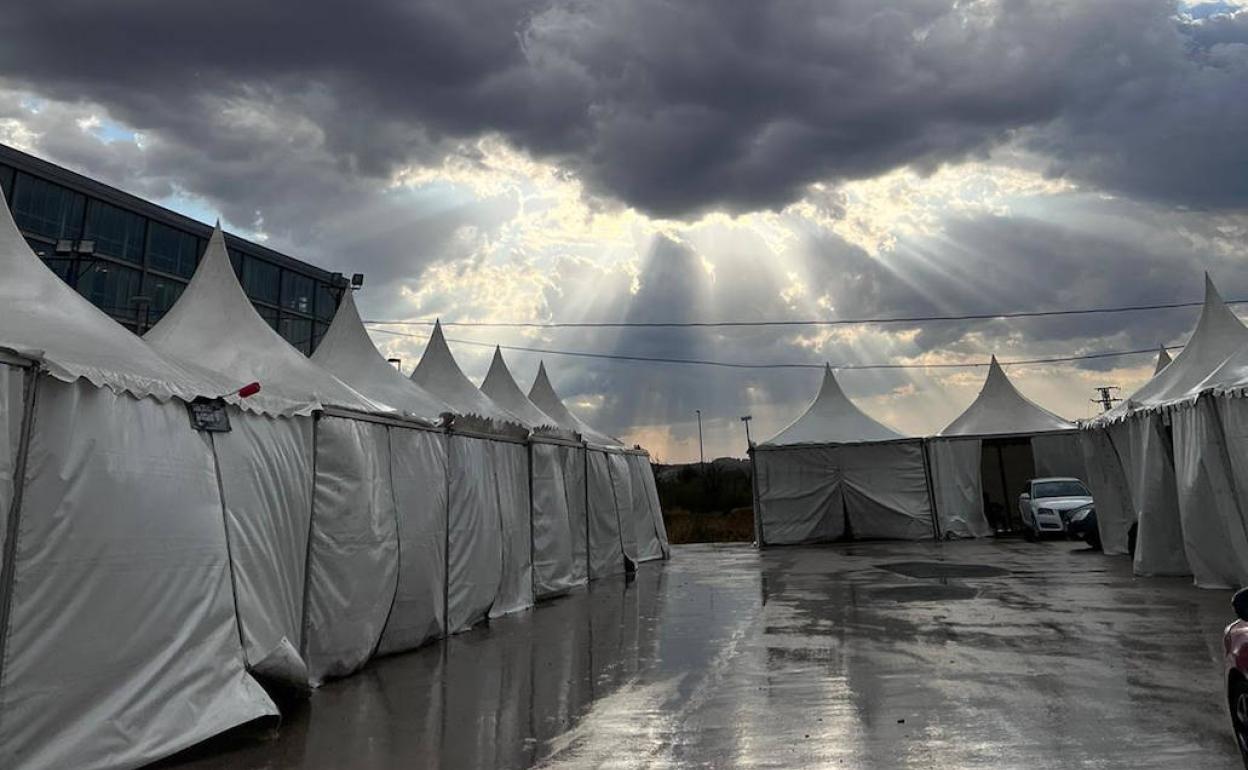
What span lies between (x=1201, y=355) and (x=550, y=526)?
1157 centimetres

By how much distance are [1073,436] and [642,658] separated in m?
21.5

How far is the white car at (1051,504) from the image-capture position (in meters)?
22.0

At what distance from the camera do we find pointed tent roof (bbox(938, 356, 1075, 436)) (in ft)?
81.5

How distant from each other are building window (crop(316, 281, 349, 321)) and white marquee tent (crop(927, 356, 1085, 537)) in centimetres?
3339

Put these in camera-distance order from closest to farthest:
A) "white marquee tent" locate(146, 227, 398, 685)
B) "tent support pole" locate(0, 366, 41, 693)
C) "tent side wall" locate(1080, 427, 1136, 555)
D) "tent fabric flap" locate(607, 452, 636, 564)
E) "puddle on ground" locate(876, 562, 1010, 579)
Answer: "tent support pole" locate(0, 366, 41, 693) < "white marquee tent" locate(146, 227, 398, 685) < "puddle on ground" locate(876, 562, 1010, 579) < "tent side wall" locate(1080, 427, 1136, 555) < "tent fabric flap" locate(607, 452, 636, 564)

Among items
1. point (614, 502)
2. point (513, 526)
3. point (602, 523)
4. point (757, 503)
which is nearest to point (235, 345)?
point (513, 526)

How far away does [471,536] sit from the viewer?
10453 millimetres

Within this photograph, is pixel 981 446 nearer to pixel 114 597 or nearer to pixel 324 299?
pixel 114 597

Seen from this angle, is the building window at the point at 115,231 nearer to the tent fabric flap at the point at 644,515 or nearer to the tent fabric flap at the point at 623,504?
the tent fabric flap at the point at 644,515

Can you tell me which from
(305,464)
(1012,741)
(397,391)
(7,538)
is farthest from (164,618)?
(397,391)

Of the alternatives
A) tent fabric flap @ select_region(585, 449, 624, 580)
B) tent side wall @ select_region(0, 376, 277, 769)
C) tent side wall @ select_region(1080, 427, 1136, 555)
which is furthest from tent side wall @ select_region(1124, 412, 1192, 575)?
tent side wall @ select_region(0, 376, 277, 769)

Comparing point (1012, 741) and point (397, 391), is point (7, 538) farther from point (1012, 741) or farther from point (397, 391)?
point (397, 391)

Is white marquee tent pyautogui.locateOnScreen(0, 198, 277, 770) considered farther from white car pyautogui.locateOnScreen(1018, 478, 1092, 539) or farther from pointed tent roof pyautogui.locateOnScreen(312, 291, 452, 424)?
white car pyautogui.locateOnScreen(1018, 478, 1092, 539)

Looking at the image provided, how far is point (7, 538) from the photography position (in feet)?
14.9
